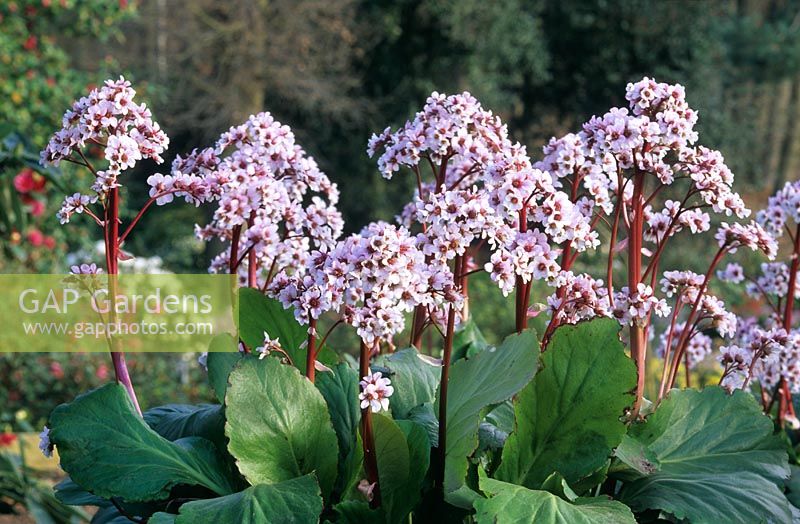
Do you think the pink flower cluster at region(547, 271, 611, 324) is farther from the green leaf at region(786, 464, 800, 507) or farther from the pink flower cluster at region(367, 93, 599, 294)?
the green leaf at region(786, 464, 800, 507)

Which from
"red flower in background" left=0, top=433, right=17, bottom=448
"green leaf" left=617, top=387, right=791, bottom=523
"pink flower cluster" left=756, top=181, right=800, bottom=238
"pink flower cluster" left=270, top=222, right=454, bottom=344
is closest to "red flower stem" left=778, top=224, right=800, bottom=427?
"pink flower cluster" left=756, top=181, right=800, bottom=238

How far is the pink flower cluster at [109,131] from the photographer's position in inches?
58.8

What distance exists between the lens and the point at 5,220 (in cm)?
381

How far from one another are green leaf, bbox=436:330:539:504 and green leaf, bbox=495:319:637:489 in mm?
68

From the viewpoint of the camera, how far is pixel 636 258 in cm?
159

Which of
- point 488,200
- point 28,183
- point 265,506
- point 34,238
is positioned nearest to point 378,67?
point 34,238

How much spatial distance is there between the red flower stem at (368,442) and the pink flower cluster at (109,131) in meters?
0.44

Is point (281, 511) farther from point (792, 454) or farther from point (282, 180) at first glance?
point (792, 454)

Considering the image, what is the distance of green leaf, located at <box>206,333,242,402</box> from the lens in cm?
166

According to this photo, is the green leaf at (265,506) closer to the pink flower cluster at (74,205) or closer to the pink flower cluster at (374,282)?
the pink flower cluster at (374,282)

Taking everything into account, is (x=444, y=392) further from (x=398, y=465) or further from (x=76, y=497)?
(x=76, y=497)

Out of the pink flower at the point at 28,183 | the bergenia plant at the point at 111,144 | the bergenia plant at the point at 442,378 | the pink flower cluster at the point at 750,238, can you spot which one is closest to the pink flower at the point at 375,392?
the bergenia plant at the point at 442,378

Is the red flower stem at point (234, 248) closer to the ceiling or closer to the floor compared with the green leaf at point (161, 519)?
closer to the ceiling

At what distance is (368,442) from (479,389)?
0.19m
